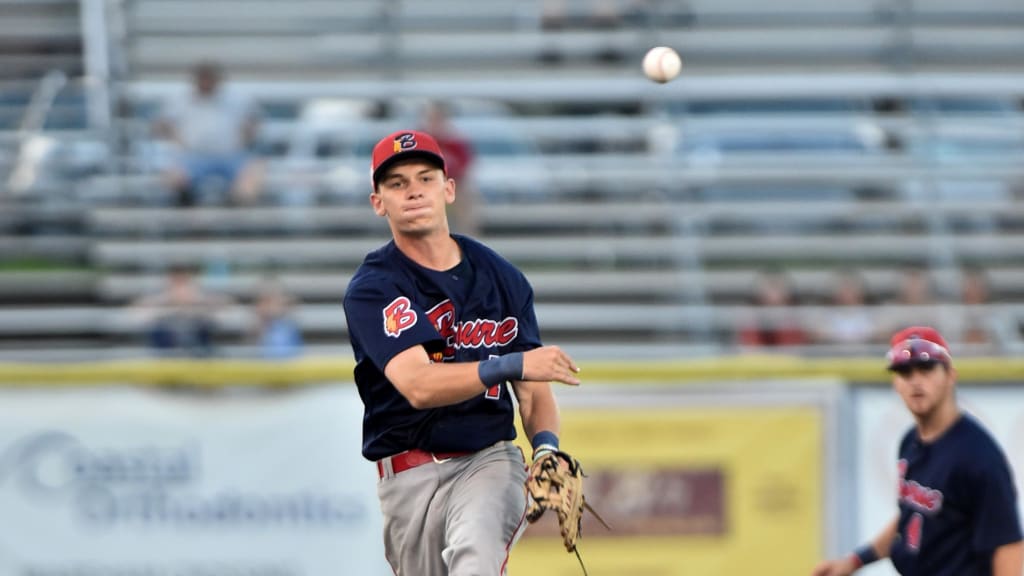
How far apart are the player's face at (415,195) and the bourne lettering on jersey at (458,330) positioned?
10.0 inches

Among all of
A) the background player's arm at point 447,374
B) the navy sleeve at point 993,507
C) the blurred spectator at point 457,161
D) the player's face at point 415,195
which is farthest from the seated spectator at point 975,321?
the background player's arm at point 447,374

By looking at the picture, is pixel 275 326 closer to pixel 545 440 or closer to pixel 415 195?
pixel 545 440

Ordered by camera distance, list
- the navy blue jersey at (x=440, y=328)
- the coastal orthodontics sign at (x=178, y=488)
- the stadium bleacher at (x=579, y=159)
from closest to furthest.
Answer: the navy blue jersey at (x=440, y=328) → the coastal orthodontics sign at (x=178, y=488) → the stadium bleacher at (x=579, y=159)

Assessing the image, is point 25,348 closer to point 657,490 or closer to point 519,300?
point 657,490

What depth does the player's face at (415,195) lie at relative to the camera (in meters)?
4.88

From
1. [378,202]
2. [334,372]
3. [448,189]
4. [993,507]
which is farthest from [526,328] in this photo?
[334,372]

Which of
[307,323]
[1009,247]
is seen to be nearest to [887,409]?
[1009,247]

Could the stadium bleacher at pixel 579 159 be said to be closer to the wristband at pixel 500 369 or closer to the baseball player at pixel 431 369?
the baseball player at pixel 431 369

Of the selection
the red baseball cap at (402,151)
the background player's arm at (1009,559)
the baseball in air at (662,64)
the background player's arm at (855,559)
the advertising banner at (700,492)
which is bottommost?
the advertising banner at (700,492)

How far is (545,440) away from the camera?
16.7ft

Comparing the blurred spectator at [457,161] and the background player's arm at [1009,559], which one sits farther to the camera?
the blurred spectator at [457,161]

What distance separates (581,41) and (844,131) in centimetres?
221

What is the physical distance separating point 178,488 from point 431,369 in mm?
4932

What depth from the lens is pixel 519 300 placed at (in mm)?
5148
